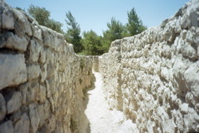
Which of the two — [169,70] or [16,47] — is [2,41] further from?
[169,70]

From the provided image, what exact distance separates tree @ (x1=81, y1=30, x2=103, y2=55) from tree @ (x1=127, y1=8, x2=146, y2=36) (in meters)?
4.89

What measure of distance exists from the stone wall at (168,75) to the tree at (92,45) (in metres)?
16.6

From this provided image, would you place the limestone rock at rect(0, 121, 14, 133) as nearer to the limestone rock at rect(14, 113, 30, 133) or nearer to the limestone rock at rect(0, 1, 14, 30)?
the limestone rock at rect(14, 113, 30, 133)

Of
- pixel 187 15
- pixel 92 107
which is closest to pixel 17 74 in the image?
pixel 187 15

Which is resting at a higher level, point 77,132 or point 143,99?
point 143,99

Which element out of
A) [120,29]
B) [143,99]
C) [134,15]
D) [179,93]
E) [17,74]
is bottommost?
[143,99]

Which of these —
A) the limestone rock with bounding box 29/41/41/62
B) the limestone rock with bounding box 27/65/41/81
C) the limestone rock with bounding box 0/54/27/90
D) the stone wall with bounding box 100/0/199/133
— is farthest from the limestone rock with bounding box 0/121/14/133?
the stone wall with bounding box 100/0/199/133

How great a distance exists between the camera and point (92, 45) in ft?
65.4

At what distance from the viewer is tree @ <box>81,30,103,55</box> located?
19.9 m

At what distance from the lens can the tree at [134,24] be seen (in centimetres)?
1659

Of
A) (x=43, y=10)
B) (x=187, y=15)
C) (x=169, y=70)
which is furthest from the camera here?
(x=43, y=10)

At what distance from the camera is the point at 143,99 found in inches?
109

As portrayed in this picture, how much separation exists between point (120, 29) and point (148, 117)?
17.3 m

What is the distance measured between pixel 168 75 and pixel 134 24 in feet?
52.4
